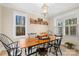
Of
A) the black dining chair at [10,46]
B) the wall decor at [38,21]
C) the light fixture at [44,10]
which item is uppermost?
the light fixture at [44,10]

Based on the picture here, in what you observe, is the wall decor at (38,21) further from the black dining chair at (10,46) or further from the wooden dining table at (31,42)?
the black dining chair at (10,46)

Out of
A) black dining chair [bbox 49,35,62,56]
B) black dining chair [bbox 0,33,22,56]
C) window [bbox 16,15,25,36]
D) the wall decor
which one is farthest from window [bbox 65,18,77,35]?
black dining chair [bbox 0,33,22,56]

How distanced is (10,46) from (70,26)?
126 centimetres

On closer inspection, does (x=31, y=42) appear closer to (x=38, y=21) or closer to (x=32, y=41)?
(x=32, y=41)

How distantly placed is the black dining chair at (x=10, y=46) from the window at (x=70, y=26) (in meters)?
1.04

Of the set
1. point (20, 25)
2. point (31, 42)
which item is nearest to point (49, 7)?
point (20, 25)

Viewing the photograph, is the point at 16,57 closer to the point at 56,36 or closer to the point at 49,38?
the point at 49,38

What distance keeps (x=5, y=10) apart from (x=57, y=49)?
50.9 inches

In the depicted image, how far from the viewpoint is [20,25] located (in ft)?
6.13

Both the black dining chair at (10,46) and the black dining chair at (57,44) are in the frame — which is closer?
the black dining chair at (10,46)

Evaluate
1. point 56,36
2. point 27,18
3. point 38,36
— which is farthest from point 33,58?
point 27,18

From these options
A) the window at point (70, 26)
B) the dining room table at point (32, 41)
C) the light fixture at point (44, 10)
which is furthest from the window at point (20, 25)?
the window at point (70, 26)

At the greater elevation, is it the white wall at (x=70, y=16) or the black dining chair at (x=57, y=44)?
the white wall at (x=70, y=16)

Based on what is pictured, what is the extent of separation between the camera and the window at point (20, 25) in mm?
1843
